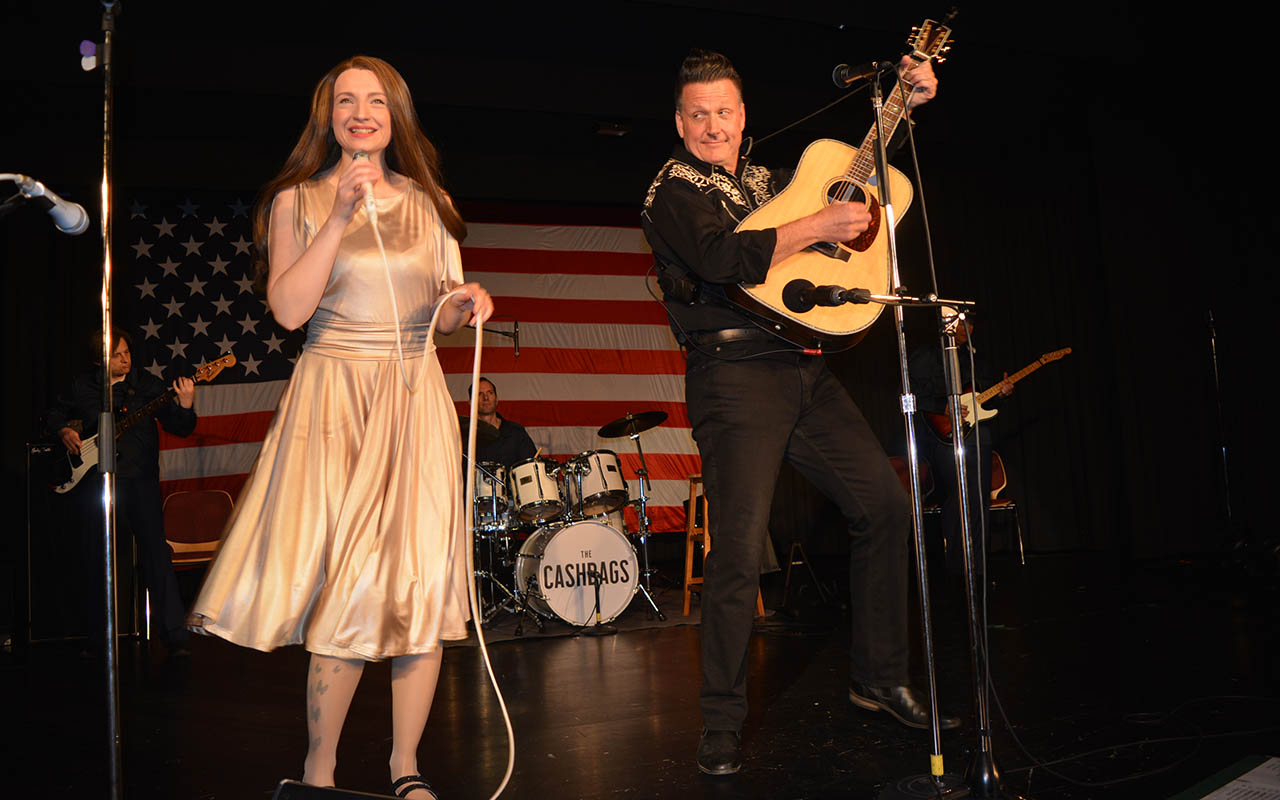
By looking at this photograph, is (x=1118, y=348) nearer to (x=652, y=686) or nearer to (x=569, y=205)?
(x=569, y=205)

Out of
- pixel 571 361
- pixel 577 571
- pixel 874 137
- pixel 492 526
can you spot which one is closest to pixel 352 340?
pixel 874 137

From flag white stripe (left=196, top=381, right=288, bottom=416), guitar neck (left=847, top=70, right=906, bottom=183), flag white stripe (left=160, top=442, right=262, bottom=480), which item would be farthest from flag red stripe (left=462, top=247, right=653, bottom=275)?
guitar neck (left=847, top=70, right=906, bottom=183)

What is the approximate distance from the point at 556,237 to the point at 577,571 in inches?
159

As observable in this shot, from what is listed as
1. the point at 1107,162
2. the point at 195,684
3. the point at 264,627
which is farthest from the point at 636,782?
the point at 1107,162

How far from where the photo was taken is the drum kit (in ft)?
17.2

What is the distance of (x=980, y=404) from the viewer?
649 cm

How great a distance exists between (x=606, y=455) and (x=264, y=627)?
13.3 feet

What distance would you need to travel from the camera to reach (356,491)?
6.02 feet

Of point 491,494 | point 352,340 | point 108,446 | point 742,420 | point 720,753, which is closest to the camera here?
point 108,446

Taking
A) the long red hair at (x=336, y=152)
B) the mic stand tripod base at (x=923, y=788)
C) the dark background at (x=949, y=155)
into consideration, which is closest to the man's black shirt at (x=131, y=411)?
the dark background at (x=949, y=155)

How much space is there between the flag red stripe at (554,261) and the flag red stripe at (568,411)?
1.22m

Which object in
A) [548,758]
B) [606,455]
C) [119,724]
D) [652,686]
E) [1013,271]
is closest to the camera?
[119,724]

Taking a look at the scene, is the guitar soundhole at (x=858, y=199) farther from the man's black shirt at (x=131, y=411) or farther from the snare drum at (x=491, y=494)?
the man's black shirt at (x=131, y=411)

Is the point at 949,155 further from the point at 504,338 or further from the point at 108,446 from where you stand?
the point at 108,446
